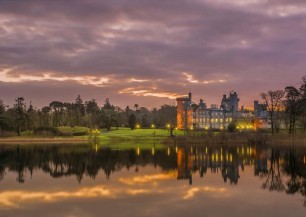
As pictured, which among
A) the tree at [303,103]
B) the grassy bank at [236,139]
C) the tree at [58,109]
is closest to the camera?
the grassy bank at [236,139]

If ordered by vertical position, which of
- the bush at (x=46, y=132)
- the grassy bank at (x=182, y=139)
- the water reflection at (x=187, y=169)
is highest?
the bush at (x=46, y=132)

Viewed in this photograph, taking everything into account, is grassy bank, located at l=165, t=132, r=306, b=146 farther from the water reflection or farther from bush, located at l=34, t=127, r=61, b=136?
bush, located at l=34, t=127, r=61, b=136

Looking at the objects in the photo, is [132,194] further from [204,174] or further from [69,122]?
[69,122]

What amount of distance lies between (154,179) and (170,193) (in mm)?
5734

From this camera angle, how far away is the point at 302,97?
274ft

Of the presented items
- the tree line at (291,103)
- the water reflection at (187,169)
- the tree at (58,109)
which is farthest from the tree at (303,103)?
the tree at (58,109)

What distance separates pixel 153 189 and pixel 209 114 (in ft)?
430

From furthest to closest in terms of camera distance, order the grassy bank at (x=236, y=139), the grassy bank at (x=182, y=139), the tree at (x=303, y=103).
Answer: the tree at (x=303, y=103), the grassy bank at (x=182, y=139), the grassy bank at (x=236, y=139)

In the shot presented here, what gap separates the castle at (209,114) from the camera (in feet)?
482

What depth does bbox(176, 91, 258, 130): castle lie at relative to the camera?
14688cm

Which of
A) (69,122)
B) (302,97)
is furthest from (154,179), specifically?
(69,122)

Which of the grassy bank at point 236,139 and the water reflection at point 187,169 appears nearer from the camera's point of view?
the water reflection at point 187,169

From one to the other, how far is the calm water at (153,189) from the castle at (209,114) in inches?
4144

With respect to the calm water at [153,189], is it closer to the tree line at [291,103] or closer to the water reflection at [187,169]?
the water reflection at [187,169]
